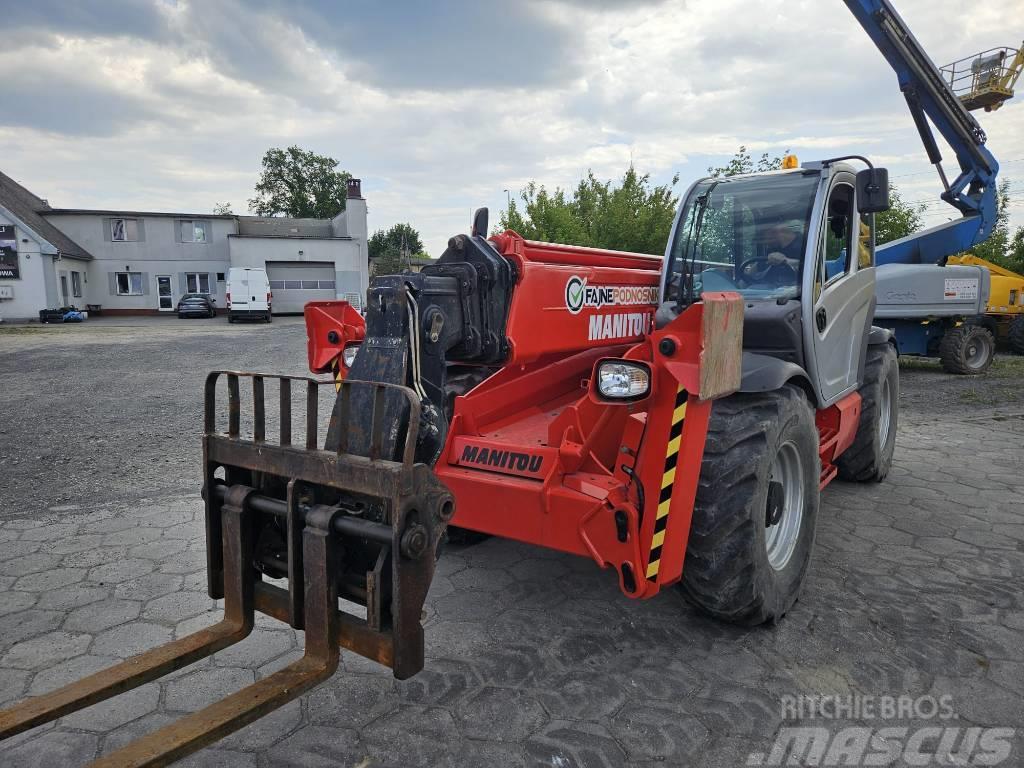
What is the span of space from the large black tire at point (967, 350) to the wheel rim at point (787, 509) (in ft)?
35.9

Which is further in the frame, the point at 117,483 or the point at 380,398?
the point at 117,483

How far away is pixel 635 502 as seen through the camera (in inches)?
108

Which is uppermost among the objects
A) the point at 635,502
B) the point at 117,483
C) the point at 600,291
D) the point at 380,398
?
the point at 600,291

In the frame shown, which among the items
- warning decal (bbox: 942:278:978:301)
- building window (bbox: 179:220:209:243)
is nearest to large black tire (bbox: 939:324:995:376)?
warning decal (bbox: 942:278:978:301)

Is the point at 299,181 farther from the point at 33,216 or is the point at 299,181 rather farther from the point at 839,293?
the point at 839,293

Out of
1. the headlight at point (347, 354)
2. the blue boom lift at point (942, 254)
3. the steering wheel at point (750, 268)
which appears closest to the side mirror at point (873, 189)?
the steering wheel at point (750, 268)

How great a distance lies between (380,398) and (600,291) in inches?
73.7

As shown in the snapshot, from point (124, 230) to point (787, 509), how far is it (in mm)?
38460

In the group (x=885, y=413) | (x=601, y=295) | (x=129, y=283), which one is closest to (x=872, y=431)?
(x=885, y=413)

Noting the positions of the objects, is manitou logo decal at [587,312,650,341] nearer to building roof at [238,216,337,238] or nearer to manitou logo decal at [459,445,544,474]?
manitou logo decal at [459,445,544,474]

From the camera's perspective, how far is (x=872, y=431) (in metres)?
5.37

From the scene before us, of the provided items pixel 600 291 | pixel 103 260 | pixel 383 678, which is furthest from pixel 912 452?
pixel 103 260

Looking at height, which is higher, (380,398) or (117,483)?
(380,398)

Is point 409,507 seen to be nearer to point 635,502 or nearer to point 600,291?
point 635,502
